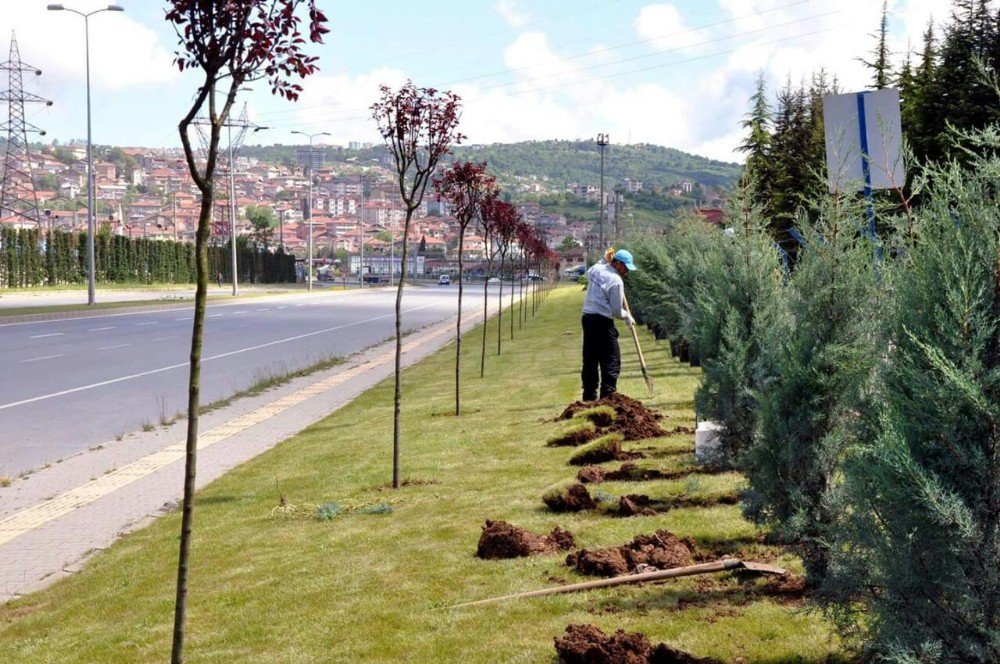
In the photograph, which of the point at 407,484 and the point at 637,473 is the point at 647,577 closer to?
the point at 637,473

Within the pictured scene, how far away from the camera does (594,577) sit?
18.1ft

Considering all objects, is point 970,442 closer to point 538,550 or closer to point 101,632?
point 538,550

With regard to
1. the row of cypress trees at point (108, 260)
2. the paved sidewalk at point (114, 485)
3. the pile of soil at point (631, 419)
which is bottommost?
the paved sidewalk at point (114, 485)

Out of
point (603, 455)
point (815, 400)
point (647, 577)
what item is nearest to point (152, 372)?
point (603, 455)

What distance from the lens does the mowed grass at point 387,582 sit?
4785mm

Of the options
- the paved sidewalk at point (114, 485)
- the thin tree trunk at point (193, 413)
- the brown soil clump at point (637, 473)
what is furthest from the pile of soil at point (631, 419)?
the thin tree trunk at point (193, 413)

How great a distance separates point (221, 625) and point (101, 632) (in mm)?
715

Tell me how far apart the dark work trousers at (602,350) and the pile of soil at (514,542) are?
5770 millimetres

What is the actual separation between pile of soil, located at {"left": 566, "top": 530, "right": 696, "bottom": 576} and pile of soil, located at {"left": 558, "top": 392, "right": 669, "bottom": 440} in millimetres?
3774

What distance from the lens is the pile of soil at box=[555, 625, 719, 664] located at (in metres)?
4.19

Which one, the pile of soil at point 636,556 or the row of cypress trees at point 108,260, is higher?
the row of cypress trees at point 108,260

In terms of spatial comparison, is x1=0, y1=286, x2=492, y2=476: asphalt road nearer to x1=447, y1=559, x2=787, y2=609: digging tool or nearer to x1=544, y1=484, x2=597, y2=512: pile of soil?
x1=544, y1=484, x2=597, y2=512: pile of soil

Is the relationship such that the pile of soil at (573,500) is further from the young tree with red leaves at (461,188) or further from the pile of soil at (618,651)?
the young tree with red leaves at (461,188)

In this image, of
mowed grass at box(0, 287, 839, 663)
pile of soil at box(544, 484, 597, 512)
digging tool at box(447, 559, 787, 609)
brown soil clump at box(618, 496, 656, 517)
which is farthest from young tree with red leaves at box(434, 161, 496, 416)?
digging tool at box(447, 559, 787, 609)
